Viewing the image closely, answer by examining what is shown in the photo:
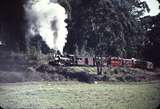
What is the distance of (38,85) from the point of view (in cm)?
591

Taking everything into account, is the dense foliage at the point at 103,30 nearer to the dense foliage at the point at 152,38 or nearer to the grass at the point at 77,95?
the dense foliage at the point at 152,38

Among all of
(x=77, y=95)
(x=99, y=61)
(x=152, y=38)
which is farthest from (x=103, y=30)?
(x=77, y=95)

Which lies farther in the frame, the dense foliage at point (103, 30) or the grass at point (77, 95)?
Result: the dense foliage at point (103, 30)

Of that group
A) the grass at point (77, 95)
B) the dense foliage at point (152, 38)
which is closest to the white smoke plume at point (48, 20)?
the grass at point (77, 95)

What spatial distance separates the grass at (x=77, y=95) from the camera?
5.73 m

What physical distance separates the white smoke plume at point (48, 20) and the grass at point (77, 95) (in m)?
0.69

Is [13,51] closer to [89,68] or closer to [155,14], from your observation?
[89,68]

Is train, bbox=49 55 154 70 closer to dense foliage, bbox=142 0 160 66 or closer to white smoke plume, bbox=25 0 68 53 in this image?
dense foliage, bbox=142 0 160 66

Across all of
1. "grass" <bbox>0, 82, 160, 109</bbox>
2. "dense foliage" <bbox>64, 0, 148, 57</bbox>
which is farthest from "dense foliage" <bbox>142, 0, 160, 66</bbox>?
"grass" <bbox>0, 82, 160, 109</bbox>

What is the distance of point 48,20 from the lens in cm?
587

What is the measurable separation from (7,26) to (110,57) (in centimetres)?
160

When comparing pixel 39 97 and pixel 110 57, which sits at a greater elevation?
pixel 110 57

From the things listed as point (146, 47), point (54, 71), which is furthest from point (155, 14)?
point (54, 71)

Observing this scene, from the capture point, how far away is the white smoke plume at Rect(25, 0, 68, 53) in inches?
230
